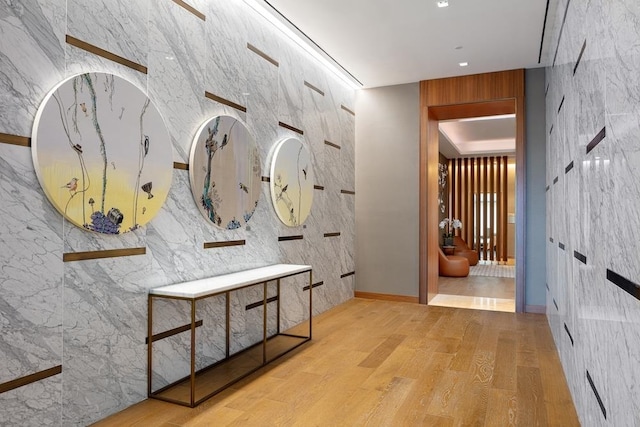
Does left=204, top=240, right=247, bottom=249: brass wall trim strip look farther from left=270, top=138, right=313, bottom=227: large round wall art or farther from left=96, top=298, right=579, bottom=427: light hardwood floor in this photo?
left=96, top=298, right=579, bottom=427: light hardwood floor

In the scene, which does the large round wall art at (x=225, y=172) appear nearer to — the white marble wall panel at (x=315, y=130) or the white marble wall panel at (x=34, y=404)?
the white marble wall panel at (x=315, y=130)

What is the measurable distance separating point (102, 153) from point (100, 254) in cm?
58

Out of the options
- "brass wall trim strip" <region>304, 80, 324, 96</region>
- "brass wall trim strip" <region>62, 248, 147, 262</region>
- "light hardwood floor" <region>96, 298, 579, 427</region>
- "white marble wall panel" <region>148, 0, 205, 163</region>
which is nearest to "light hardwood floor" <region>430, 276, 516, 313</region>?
"light hardwood floor" <region>96, 298, 579, 427</region>

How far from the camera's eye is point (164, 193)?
2928 mm

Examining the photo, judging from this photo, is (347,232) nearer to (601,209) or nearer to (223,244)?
(223,244)

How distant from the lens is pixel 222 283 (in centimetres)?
309

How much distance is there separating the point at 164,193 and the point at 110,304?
0.78 m

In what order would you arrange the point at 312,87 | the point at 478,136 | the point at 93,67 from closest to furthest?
the point at 93,67, the point at 312,87, the point at 478,136

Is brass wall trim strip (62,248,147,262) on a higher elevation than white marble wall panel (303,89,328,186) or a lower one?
lower

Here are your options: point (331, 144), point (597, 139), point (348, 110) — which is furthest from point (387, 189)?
point (597, 139)

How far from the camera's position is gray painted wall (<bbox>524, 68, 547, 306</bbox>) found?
5.39 m

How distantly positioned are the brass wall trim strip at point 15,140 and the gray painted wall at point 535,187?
5.25 metres

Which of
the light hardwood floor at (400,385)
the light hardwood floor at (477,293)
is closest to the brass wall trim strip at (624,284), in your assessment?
the light hardwood floor at (400,385)

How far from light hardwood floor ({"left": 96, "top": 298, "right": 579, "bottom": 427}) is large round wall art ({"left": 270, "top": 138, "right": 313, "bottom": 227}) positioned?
1.27 metres
